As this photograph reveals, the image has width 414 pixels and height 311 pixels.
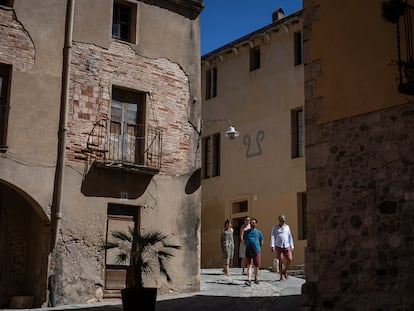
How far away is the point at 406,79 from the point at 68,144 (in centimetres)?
792

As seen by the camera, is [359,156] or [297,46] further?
[297,46]

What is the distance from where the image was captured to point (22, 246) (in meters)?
15.9

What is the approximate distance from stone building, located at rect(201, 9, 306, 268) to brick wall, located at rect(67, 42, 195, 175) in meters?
6.91

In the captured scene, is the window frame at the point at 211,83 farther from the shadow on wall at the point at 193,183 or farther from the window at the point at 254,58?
the shadow on wall at the point at 193,183

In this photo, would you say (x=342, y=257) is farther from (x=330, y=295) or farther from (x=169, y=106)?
(x=169, y=106)

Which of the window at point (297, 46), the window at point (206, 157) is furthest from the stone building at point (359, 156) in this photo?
the window at point (206, 157)

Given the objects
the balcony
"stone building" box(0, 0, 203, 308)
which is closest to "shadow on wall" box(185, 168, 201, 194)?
"stone building" box(0, 0, 203, 308)

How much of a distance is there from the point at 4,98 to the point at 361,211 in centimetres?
815

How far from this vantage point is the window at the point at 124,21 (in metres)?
17.4

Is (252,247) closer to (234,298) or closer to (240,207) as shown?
(234,298)

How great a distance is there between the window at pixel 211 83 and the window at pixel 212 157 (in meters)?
1.75

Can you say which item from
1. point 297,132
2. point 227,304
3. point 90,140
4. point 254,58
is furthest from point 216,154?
point 227,304

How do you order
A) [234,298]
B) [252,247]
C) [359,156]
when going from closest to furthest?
[359,156], [234,298], [252,247]

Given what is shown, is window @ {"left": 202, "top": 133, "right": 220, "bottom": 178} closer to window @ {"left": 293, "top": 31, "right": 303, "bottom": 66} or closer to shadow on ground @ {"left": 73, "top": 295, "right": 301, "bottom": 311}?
window @ {"left": 293, "top": 31, "right": 303, "bottom": 66}
